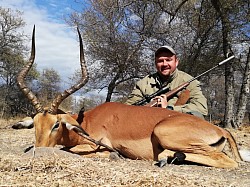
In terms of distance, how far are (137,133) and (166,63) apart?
192 cm

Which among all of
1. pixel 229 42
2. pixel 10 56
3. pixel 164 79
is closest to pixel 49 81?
pixel 10 56

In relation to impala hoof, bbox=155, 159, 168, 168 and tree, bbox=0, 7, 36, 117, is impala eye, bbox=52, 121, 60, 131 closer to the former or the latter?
impala hoof, bbox=155, 159, 168, 168

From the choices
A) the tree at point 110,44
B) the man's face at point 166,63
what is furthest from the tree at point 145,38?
the man's face at point 166,63

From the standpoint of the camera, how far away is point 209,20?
16234 mm

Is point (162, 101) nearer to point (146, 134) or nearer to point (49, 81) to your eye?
point (146, 134)

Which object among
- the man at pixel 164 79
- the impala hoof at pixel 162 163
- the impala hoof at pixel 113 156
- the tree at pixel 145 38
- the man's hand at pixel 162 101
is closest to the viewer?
the impala hoof at pixel 162 163

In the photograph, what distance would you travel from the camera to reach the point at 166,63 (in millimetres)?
6348

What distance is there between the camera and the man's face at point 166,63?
635 centimetres

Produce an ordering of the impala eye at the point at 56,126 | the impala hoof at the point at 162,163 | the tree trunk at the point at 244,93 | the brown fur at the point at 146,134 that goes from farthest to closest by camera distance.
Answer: the tree trunk at the point at 244,93, the impala eye at the point at 56,126, the brown fur at the point at 146,134, the impala hoof at the point at 162,163

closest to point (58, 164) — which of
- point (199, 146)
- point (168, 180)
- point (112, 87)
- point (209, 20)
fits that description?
point (168, 180)

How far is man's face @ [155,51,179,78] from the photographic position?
635cm

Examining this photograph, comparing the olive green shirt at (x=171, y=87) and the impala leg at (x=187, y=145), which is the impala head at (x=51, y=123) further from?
the olive green shirt at (x=171, y=87)

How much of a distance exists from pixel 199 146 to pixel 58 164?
206cm

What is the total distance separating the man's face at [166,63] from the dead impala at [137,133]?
141 cm
